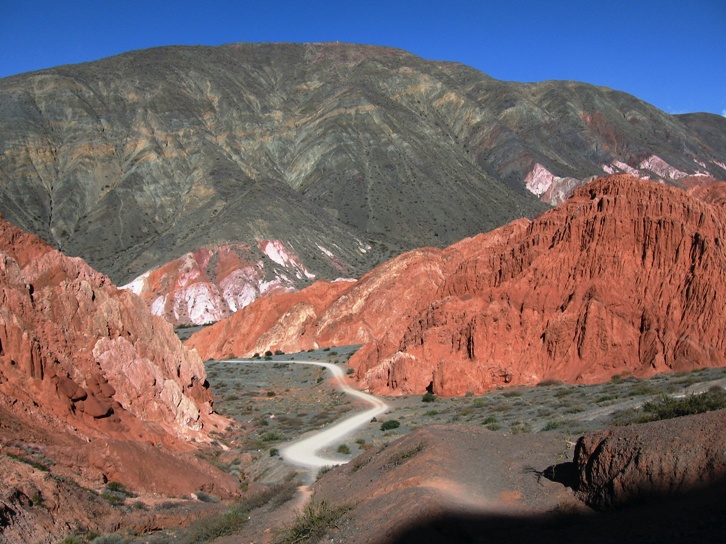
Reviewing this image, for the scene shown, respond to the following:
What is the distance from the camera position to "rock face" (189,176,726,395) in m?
30.8

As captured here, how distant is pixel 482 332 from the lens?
115 ft

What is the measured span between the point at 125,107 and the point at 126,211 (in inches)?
1475

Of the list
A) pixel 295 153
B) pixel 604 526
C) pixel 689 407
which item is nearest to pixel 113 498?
pixel 604 526

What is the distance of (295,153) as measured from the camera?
148 metres

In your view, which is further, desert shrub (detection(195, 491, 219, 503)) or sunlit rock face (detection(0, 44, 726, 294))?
sunlit rock face (detection(0, 44, 726, 294))

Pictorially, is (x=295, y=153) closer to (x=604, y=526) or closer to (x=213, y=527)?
(x=213, y=527)

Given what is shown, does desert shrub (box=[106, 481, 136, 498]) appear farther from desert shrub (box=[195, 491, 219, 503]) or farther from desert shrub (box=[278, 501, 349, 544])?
desert shrub (box=[278, 501, 349, 544])

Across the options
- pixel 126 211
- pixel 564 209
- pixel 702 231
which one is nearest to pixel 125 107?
pixel 126 211

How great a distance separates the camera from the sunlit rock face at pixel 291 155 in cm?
10910

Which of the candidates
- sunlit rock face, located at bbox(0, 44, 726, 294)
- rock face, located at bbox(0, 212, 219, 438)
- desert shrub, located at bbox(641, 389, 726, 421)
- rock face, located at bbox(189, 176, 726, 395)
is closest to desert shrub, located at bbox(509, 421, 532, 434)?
desert shrub, located at bbox(641, 389, 726, 421)

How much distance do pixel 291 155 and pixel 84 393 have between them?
131561 mm

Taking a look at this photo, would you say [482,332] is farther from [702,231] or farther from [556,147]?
[556,147]

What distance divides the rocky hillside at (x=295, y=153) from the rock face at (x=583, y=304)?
57736 mm

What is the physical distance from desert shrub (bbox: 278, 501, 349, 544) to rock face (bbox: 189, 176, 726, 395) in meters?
21.9
